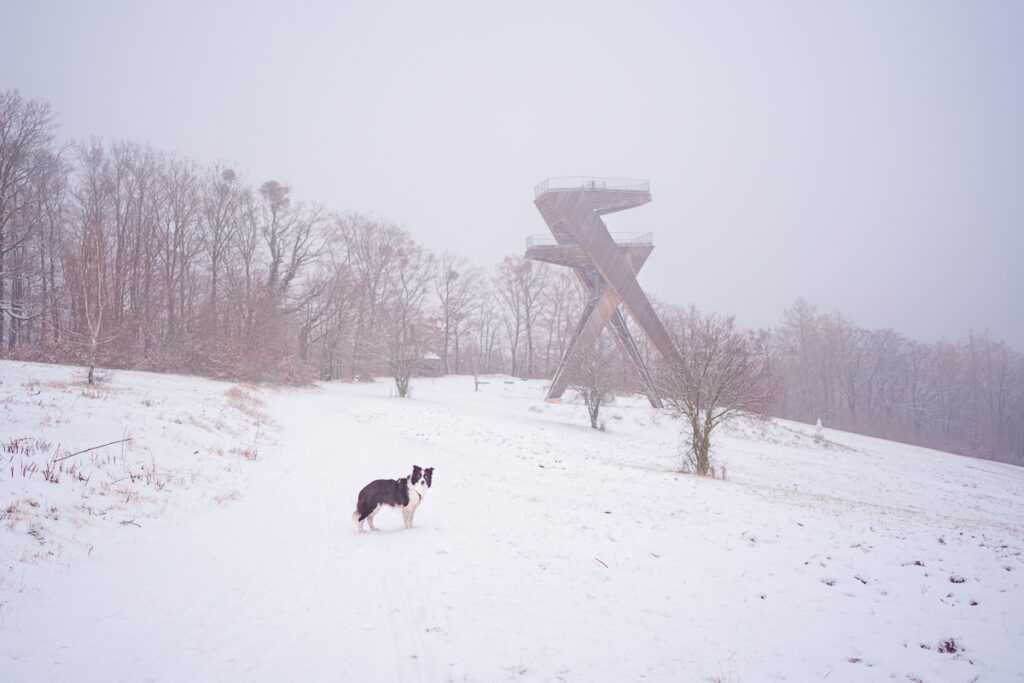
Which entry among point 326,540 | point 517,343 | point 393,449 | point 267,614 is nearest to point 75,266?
point 393,449

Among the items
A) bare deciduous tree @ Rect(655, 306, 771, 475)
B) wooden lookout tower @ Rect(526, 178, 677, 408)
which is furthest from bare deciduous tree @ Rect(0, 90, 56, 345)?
bare deciduous tree @ Rect(655, 306, 771, 475)

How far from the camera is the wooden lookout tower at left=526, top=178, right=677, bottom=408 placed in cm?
2855

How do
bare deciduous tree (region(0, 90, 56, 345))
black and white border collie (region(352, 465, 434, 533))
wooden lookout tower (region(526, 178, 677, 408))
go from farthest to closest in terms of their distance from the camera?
wooden lookout tower (region(526, 178, 677, 408)) < bare deciduous tree (region(0, 90, 56, 345)) < black and white border collie (region(352, 465, 434, 533))

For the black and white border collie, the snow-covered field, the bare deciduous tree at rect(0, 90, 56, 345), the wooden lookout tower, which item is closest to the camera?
the snow-covered field

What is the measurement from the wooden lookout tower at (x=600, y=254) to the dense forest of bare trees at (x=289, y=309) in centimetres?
631

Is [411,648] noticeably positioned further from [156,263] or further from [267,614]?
[156,263]

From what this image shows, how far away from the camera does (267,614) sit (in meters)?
4.18

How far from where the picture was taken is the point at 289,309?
3534 centimetres

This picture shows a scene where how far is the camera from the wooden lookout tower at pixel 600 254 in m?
28.5

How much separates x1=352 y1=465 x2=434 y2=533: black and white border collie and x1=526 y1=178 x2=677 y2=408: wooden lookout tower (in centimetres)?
2122

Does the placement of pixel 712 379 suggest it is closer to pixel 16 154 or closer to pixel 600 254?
pixel 600 254

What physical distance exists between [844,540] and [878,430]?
5002 centimetres

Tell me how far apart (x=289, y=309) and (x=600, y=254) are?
2359 cm

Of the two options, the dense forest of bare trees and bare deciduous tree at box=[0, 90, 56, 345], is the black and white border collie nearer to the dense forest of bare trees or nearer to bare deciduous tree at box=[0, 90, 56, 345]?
the dense forest of bare trees
